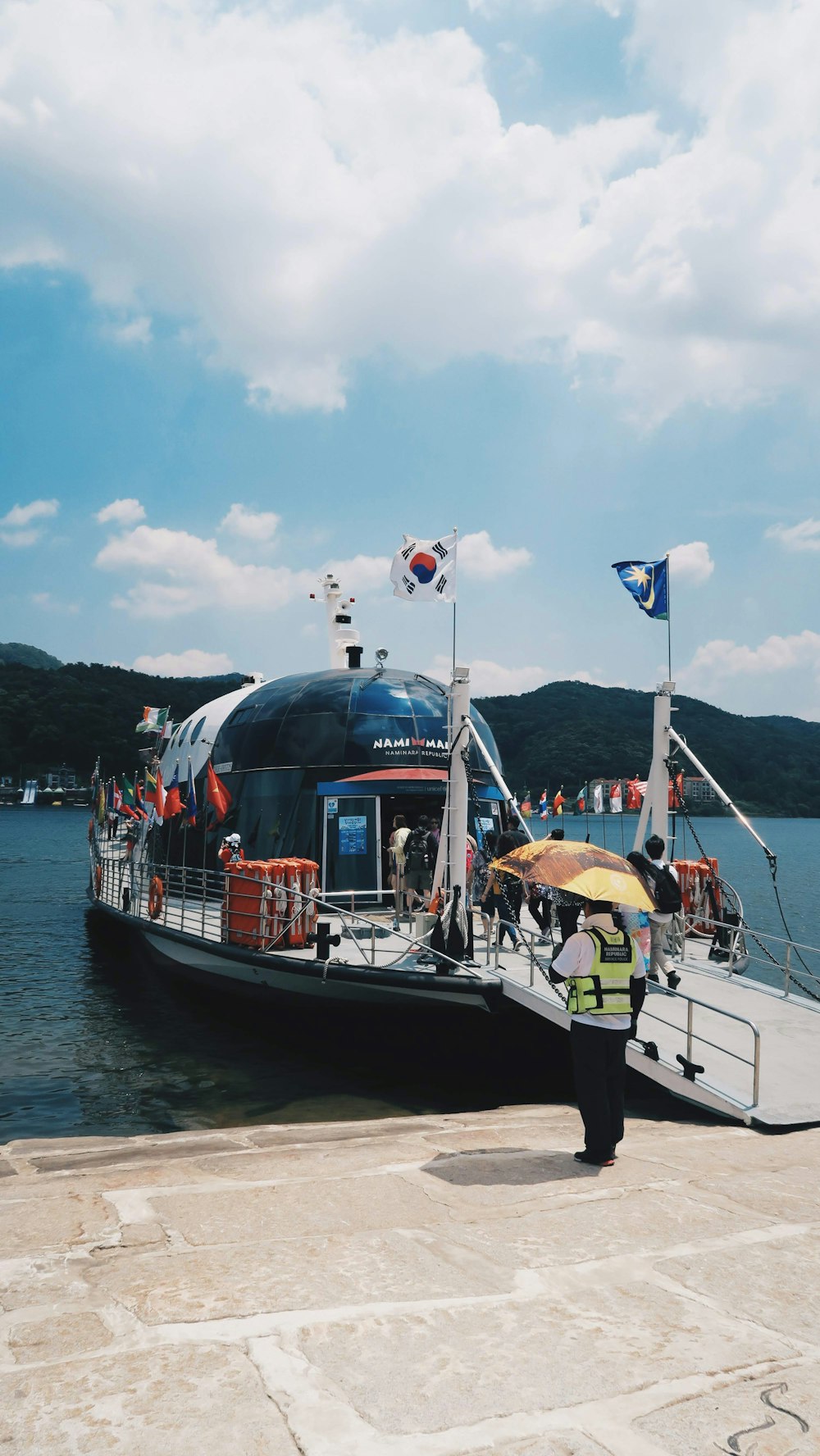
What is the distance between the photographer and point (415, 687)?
59.4 ft

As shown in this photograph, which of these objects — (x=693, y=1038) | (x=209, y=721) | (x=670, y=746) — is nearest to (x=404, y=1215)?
(x=693, y=1038)

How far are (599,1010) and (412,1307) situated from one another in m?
3.07

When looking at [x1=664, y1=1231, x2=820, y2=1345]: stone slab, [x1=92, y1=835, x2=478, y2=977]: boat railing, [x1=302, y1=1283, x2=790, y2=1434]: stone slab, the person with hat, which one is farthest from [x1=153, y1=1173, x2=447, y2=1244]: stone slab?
the person with hat

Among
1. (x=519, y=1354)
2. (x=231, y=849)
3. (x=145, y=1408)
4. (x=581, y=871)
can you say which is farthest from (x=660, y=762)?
(x=145, y=1408)

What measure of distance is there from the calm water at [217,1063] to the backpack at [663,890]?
7.62 feet

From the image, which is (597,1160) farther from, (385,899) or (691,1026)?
(385,899)

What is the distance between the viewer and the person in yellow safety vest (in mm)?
6910

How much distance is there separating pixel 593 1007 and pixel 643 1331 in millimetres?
2956

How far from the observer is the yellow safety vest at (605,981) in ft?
22.7

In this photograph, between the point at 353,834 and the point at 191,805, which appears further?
the point at 191,805

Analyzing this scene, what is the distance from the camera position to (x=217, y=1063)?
13680 millimetres

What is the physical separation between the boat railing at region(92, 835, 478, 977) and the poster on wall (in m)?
0.72

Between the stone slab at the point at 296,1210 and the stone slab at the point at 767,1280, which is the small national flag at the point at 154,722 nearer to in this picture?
the stone slab at the point at 296,1210

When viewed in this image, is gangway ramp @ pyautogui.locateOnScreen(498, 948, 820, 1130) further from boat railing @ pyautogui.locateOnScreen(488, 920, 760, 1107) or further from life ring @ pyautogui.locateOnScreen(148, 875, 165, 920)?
life ring @ pyautogui.locateOnScreen(148, 875, 165, 920)
